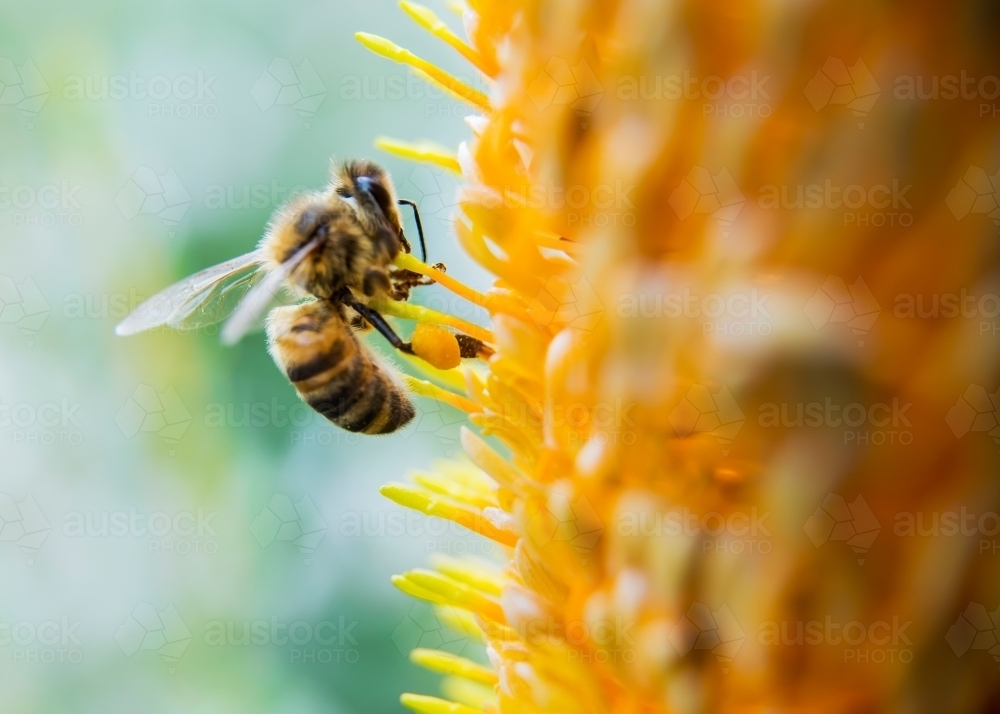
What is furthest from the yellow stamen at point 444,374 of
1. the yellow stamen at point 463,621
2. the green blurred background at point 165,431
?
the green blurred background at point 165,431

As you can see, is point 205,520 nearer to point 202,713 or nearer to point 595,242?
point 202,713

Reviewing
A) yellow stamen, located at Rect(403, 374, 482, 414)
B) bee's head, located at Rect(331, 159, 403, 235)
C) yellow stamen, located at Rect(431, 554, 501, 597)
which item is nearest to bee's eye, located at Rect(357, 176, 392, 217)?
bee's head, located at Rect(331, 159, 403, 235)

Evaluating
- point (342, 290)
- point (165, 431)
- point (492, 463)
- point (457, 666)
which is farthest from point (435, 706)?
point (165, 431)

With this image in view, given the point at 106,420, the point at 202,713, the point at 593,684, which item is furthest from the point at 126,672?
the point at 593,684

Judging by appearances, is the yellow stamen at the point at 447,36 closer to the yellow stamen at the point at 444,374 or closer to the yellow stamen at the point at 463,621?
the yellow stamen at the point at 444,374

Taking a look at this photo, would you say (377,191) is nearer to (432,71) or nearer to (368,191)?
(368,191)

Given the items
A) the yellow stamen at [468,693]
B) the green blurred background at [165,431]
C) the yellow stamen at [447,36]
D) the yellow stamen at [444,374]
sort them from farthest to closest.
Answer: the green blurred background at [165,431], the yellow stamen at [468,693], the yellow stamen at [444,374], the yellow stamen at [447,36]
